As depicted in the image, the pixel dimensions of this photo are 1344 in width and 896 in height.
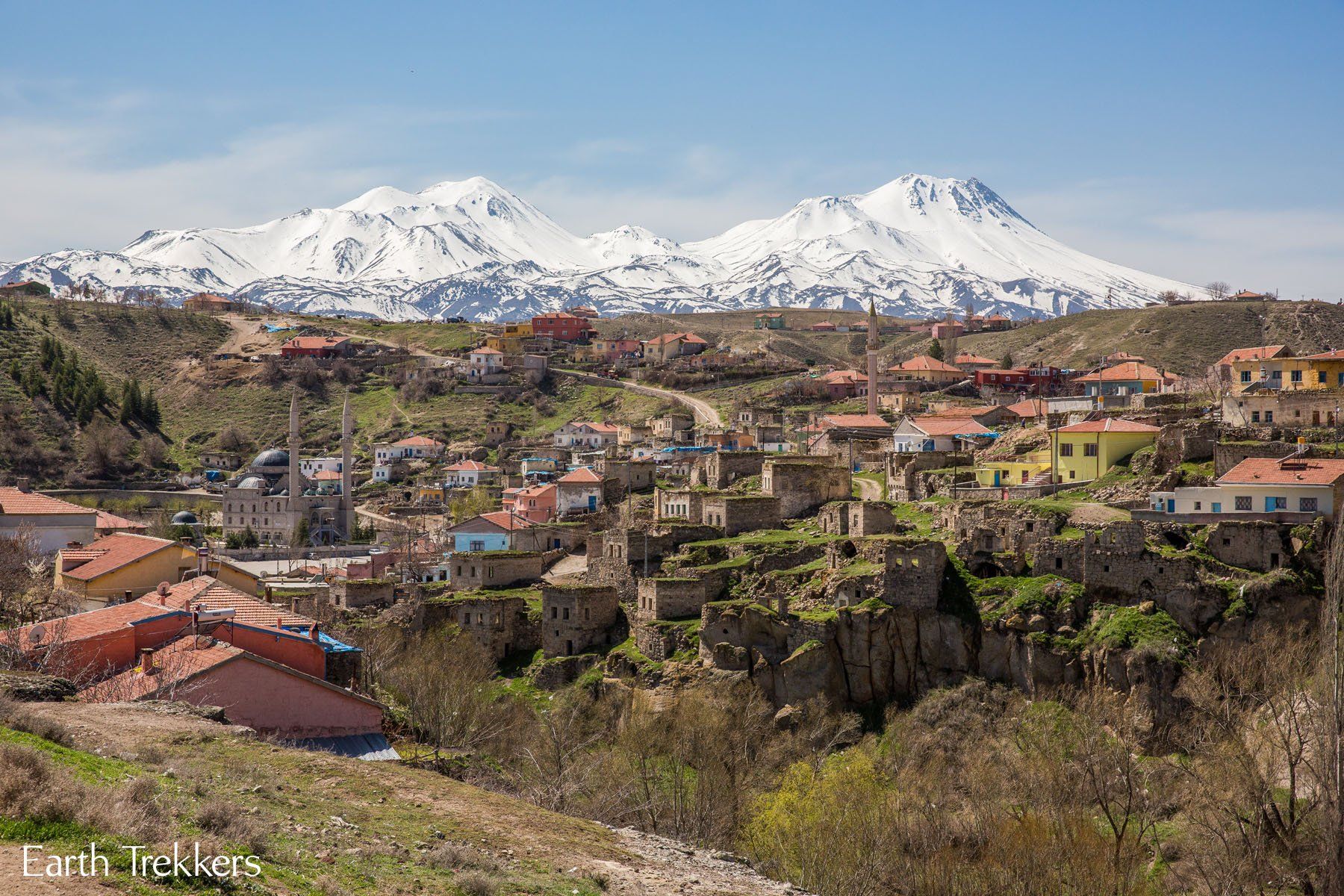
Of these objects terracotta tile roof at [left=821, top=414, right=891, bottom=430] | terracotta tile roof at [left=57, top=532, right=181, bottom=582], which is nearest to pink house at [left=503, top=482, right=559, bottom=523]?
terracotta tile roof at [left=821, top=414, right=891, bottom=430]

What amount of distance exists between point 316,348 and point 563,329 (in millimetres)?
22272

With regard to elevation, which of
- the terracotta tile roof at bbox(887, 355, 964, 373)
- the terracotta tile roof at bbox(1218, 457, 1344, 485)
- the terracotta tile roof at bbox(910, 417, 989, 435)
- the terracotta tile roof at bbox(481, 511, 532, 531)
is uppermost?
the terracotta tile roof at bbox(887, 355, 964, 373)

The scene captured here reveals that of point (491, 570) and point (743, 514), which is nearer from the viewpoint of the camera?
point (743, 514)

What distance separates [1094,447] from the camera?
43375 mm

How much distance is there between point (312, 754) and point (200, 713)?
1.72 m

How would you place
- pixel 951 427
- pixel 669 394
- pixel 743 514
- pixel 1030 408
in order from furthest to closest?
pixel 669 394
pixel 1030 408
pixel 951 427
pixel 743 514

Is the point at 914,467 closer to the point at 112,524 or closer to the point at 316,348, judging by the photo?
the point at 112,524

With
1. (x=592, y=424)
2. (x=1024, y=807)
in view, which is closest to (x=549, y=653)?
(x=1024, y=807)

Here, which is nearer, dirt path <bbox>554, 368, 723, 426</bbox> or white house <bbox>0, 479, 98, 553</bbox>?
white house <bbox>0, 479, 98, 553</bbox>

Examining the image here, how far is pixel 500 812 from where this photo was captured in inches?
655

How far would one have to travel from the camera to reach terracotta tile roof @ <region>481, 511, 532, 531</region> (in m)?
52.1

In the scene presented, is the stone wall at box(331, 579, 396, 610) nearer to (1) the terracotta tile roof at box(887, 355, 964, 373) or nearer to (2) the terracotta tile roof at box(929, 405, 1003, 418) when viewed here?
(2) the terracotta tile roof at box(929, 405, 1003, 418)

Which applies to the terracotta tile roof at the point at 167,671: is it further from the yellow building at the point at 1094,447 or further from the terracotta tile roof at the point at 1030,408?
the terracotta tile roof at the point at 1030,408

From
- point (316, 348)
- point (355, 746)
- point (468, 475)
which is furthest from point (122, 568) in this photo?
point (316, 348)
